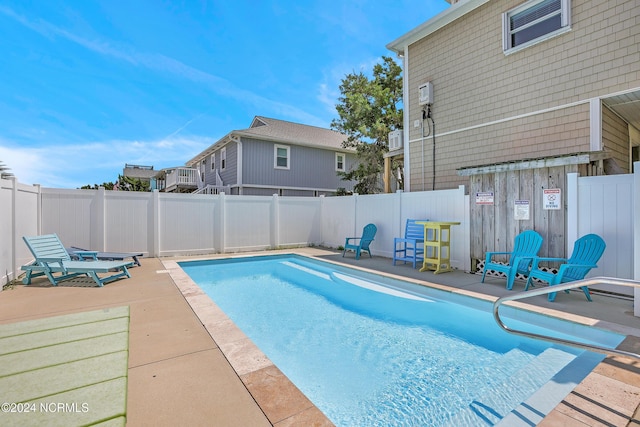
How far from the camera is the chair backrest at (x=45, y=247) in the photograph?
528cm

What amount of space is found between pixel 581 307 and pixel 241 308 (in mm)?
4906

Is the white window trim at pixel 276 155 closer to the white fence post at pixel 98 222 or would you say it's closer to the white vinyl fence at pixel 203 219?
the white vinyl fence at pixel 203 219

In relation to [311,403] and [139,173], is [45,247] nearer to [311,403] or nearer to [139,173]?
[311,403]

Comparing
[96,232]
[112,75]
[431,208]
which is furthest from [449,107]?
[112,75]

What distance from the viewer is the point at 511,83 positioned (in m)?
7.20

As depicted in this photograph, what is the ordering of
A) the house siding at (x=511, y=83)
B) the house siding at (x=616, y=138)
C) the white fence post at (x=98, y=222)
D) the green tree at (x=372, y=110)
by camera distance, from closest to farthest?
the house siding at (x=511, y=83) < the house siding at (x=616, y=138) < the white fence post at (x=98, y=222) < the green tree at (x=372, y=110)

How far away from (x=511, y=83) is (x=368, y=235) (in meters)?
5.07

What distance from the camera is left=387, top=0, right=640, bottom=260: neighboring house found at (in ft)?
18.0

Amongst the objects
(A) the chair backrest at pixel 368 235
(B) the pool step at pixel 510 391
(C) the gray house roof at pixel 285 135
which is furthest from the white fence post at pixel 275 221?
(B) the pool step at pixel 510 391

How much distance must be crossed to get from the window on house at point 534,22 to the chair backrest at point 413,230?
455 centimetres

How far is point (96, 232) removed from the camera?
8.04 metres

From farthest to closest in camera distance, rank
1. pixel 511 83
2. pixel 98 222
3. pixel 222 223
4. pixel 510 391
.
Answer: pixel 222 223, pixel 98 222, pixel 511 83, pixel 510 391

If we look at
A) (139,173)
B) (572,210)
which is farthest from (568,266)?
(139,173)

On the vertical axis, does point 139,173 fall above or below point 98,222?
above
